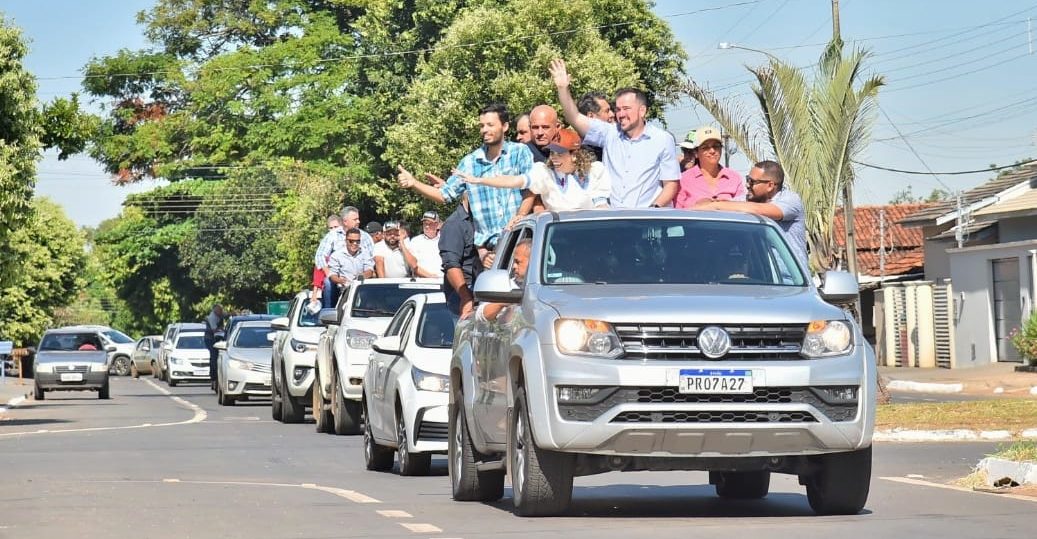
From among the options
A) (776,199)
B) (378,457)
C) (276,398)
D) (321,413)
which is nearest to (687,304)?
(776,199)

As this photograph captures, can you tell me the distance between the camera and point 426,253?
22266 mm

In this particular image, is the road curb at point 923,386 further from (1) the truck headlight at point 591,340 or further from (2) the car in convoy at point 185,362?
(1) the truck headlight at point 591,340

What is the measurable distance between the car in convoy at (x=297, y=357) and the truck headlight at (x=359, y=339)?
4.10 metres

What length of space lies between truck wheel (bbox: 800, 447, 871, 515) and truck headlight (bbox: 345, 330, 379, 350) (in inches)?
417

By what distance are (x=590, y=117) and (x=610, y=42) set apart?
36.9m

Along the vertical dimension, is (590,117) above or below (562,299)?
above

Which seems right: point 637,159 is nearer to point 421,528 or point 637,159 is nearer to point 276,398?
point 421,528

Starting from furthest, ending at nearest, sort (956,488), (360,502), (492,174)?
(492,174), (956,488), (360,502)

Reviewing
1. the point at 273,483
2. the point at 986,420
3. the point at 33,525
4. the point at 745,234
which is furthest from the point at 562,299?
the point at 986,420

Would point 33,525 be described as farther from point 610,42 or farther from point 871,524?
point 610,42

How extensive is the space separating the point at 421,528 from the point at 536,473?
2.23 ft

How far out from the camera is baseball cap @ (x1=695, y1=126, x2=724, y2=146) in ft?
44.8

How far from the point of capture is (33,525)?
36.2 ft

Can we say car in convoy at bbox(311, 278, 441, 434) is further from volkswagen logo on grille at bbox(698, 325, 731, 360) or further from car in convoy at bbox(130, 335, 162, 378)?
car in convoy at bbox(130, 335, 162, 378)
